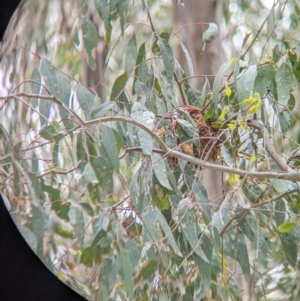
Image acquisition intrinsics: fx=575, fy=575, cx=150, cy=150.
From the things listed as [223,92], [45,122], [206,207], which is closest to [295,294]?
[206,207]

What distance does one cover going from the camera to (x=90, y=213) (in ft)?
2.94

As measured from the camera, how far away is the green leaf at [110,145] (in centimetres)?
86

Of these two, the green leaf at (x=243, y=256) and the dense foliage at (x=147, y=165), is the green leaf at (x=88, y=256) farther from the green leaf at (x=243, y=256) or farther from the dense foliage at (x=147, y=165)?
the green leaf at (x=243, y=256)

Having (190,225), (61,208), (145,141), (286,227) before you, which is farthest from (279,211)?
(61,208)

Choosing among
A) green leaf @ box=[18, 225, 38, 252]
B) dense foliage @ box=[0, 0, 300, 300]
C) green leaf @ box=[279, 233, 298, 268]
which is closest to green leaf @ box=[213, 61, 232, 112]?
dense foliage @ box=[0, 0, 300, 300]

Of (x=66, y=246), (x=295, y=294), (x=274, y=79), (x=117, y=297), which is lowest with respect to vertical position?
(x=295, y=294)

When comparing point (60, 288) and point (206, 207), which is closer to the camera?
point (206, 207)

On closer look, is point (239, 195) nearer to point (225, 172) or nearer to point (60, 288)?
point (225, 172)

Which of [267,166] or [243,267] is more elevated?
[267,166]

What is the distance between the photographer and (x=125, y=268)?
868mm

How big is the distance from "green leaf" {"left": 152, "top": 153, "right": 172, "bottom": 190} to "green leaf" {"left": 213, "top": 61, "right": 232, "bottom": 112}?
0.47ft

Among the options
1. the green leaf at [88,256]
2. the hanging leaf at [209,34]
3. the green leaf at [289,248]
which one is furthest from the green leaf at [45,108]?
the green leaf at [289,248]

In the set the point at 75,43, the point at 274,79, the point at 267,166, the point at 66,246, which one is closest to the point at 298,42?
the point at 274,79

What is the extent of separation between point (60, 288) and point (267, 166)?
0.43 m
